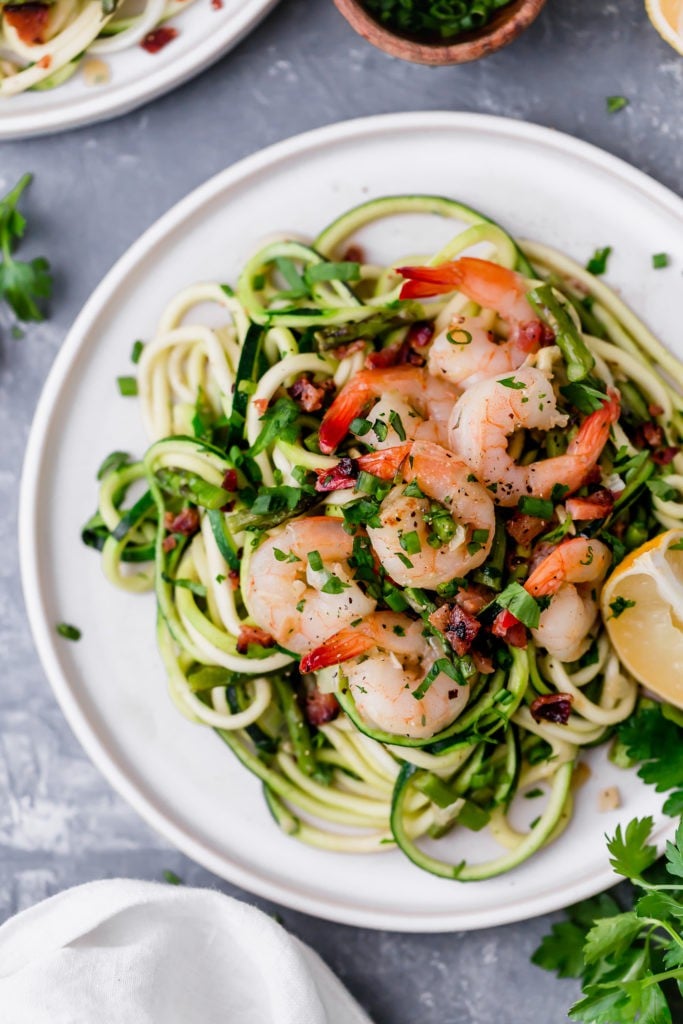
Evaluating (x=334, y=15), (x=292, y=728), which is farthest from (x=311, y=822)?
(x=334, y=15)

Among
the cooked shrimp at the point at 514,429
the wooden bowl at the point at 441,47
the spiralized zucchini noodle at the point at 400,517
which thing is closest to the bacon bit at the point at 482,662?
the spiralized zucchini noodle at the point at 400,517

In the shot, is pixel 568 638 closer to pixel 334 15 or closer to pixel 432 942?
pixel 432 942

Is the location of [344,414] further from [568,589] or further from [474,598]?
[568,589]

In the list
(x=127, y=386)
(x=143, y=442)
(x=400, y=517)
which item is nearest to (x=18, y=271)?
(x=127, y=386)

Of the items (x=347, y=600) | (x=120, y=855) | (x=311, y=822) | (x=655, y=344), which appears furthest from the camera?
(x=120, y=855)

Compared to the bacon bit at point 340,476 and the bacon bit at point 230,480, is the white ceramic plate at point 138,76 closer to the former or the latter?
the bacon bit at point 230,480

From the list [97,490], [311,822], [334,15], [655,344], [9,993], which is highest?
[334,15]
